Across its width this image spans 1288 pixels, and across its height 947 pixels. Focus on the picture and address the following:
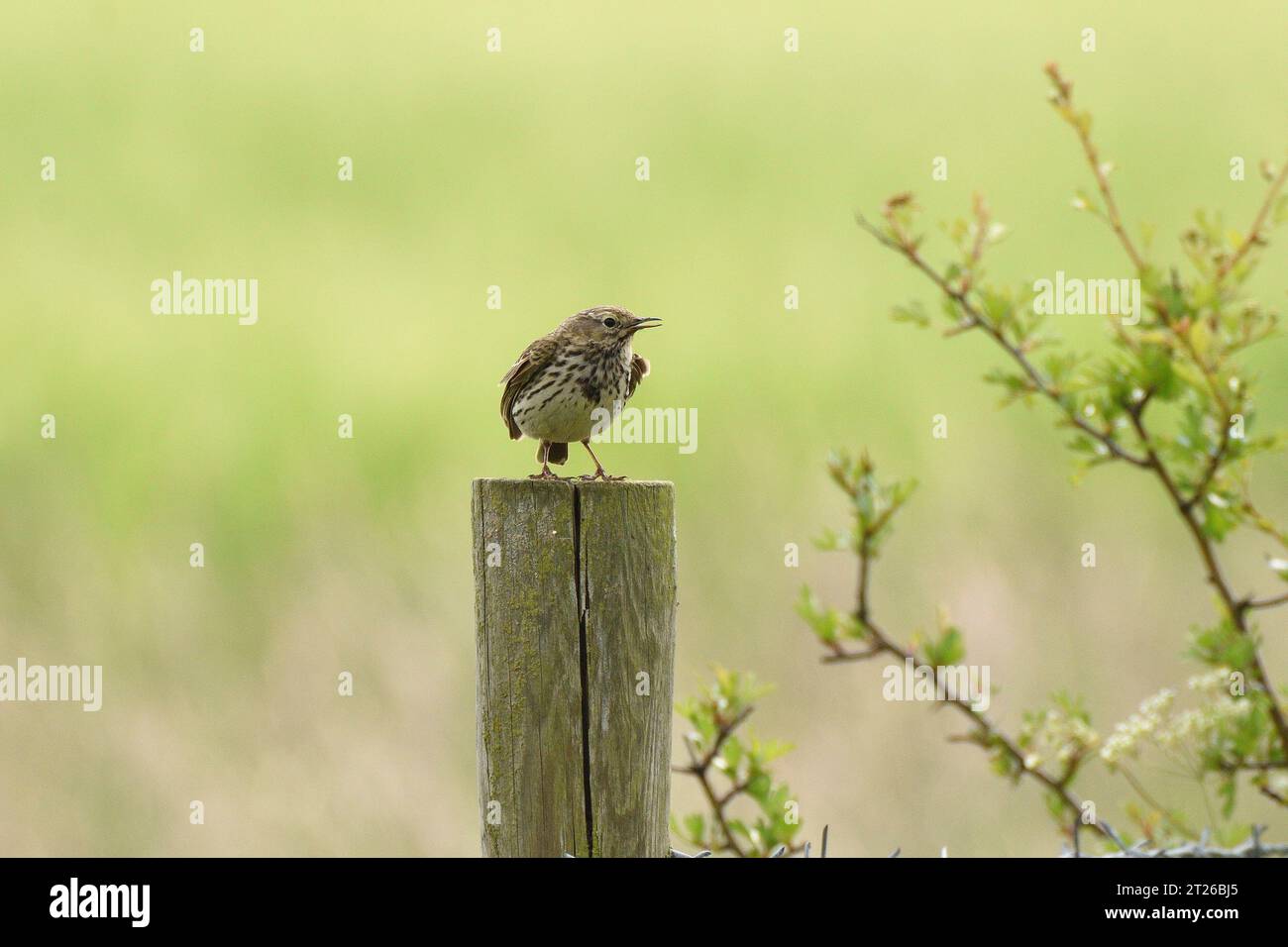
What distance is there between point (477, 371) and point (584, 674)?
22.2 ft

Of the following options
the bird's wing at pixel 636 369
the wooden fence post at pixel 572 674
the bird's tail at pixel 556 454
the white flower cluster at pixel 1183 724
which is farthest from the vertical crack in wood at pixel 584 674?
the bird's tail at pixel 556 454

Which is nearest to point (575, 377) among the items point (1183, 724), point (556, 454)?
point (556, 454)

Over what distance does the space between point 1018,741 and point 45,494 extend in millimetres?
6966

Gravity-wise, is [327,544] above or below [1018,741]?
above

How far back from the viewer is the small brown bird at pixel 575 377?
5.37 meters

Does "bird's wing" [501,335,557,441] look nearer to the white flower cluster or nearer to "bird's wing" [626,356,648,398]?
"bird's wing" [626,356,648,398]

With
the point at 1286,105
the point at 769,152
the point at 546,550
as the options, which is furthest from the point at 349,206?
the point at 546,550

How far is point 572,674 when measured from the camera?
3.46 metres

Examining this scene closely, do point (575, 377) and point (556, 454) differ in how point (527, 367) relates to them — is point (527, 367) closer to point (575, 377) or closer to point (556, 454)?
point (575, 377)

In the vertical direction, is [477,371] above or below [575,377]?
above

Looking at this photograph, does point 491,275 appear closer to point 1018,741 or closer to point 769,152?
point 769,152

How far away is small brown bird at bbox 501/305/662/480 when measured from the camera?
17.6ft

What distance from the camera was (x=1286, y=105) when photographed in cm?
1197

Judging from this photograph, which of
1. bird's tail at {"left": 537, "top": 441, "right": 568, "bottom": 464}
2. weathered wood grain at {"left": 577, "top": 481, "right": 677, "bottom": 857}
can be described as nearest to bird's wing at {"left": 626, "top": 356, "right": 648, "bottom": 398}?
bird's tail at {"left": 537, "top": 441, "right": 568, "bottom": 464}
